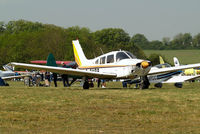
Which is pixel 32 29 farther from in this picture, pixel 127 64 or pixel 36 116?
pixel 36 116

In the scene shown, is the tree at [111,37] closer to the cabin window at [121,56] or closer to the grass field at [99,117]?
the cabin window at [121,56]

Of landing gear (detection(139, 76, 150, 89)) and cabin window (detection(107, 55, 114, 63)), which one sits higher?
cabin window (detection(107, 55, 114, 63))

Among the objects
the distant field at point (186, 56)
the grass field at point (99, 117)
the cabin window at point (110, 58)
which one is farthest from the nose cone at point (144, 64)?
the distant field at point (186, 56)

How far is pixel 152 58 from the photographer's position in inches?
3499

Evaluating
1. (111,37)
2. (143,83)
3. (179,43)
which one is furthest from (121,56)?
(179,43)

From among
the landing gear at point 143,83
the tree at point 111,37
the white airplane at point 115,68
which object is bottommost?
the landing gear at point 143,83

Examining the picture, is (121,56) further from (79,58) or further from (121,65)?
(79,58)

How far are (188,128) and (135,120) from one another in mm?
1329

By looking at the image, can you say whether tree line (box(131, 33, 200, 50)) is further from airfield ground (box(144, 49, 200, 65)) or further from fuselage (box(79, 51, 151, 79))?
fuselage (box(79, 51, 151, 79))

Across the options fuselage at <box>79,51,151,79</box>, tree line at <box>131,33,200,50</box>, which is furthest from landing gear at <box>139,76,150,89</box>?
tree line at <box>131,33,200,50</box>

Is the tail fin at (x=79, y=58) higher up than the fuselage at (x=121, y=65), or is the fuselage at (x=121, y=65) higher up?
the tail fin at (x=79, y=58)

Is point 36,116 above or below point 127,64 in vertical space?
below

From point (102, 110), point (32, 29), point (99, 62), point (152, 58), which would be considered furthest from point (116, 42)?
point (102, 110)

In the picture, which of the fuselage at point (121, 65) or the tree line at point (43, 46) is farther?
the tree line at point (43, 46)
